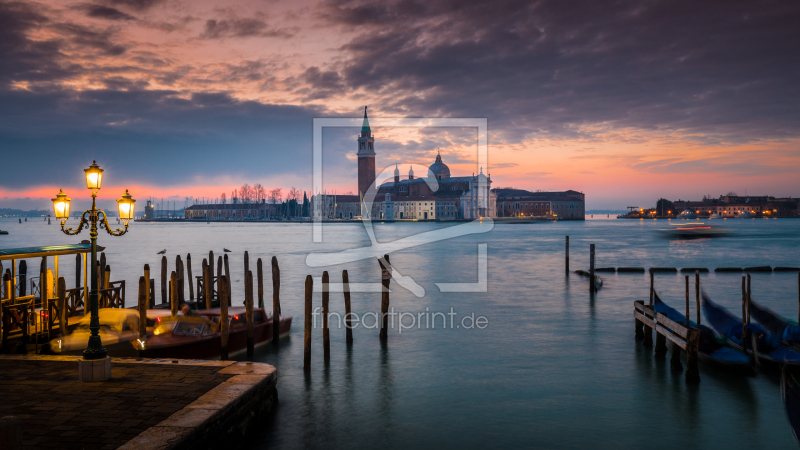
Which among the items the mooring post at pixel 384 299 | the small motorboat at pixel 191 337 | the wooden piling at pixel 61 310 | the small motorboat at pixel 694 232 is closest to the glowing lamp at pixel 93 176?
the wooden piling at pixel 61 310

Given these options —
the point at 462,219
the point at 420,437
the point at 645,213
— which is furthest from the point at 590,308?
the point at 645,213

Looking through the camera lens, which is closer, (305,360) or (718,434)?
(718,434)

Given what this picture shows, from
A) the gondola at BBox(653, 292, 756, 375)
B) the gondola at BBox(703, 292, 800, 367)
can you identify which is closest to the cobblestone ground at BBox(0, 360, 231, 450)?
the gondola at BBox(653, 292, 756, 375)

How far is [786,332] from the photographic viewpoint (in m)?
9.37

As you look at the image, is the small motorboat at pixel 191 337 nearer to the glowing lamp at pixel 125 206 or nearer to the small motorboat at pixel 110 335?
the small motorboat at pixel 110 335

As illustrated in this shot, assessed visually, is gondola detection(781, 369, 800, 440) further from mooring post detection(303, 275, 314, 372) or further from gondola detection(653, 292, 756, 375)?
mooring post detection(303, 275, 314, 372)

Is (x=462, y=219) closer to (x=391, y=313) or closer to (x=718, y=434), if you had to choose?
(x=391, y=313)

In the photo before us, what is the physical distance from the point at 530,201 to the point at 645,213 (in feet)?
232

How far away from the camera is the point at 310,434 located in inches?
269

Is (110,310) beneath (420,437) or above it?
above

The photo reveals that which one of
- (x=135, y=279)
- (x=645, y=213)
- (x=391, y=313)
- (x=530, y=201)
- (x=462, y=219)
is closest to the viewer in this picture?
(x=391, y=313)

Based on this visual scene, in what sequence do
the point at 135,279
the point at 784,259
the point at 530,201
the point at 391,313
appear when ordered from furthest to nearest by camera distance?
the point at 530,201
the point at 784,259
the point at 135,279
the point at 391,313

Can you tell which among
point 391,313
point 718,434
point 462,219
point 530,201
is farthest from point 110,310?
point 530,201

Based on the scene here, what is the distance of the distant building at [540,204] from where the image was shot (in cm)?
12725
